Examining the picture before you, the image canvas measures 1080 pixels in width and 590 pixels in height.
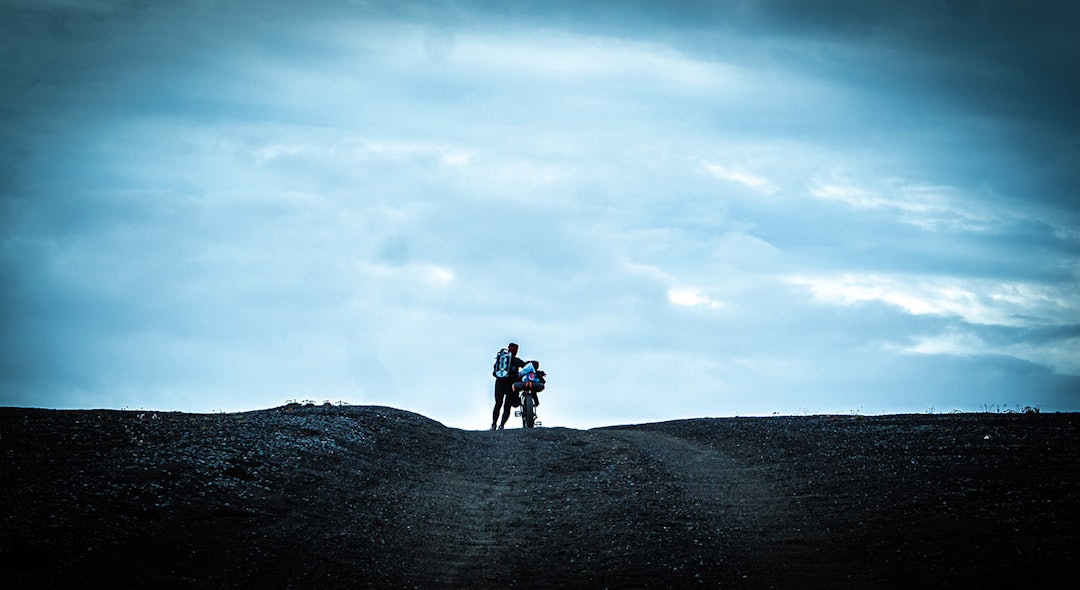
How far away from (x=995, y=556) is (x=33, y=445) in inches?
680

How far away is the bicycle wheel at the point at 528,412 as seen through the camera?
29.1m

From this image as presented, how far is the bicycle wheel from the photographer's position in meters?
29.1

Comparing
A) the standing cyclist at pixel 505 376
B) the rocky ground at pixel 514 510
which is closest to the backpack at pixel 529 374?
the standing cyclist at pixel 505 376

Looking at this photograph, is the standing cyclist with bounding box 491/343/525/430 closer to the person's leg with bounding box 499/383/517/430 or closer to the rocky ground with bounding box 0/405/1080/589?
the person's leg with bounding box 499/383/517/430

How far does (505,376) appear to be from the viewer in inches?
1164

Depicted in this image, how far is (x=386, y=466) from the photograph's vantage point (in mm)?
17938

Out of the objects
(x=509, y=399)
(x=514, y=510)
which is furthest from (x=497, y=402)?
(x=514, y=510)

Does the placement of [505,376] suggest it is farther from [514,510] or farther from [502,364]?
[514,510]

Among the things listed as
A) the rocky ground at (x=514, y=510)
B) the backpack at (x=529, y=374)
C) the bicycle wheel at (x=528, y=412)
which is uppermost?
the backpack at (x=529, y=374)

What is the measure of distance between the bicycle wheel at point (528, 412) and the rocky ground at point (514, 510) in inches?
330

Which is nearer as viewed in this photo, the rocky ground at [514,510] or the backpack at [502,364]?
the rocky ground at [514,510]

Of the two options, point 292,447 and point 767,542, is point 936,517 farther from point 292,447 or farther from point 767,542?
point 292,447

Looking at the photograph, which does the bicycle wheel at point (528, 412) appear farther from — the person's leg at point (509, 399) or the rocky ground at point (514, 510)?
the rocky ground at point (514, 510)

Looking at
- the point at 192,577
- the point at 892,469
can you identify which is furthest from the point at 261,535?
the point at 892,469
